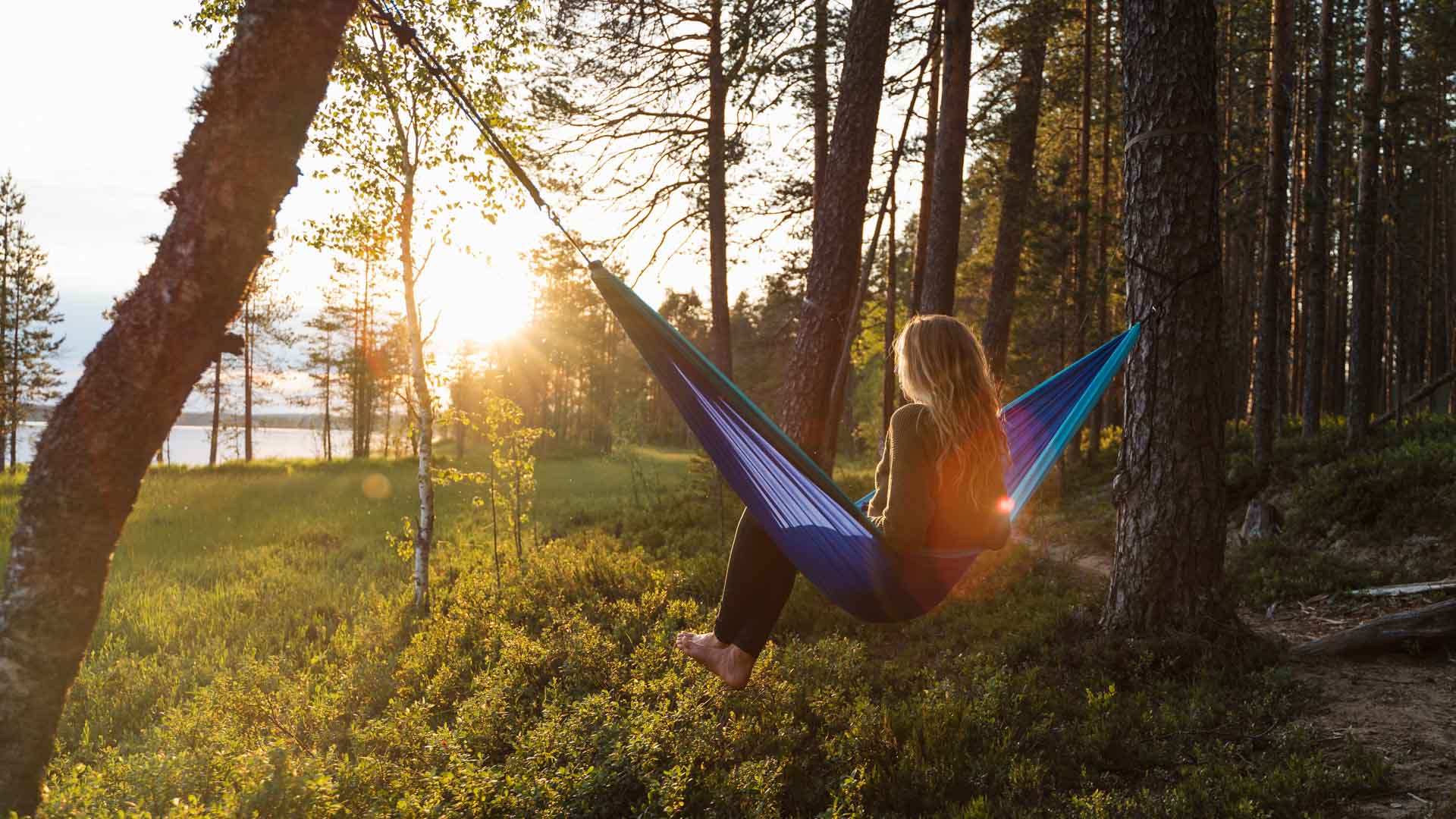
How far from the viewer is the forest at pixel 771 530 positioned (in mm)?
1890

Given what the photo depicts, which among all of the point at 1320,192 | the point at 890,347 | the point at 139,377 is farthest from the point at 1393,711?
the point at 890,347

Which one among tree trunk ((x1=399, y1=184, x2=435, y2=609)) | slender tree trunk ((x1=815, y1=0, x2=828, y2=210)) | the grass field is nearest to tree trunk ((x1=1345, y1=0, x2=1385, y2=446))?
the grass field

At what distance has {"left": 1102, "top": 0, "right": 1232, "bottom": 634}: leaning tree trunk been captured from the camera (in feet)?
11.0

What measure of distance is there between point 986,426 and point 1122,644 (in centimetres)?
158

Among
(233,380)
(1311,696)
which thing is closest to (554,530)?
(1311,696)

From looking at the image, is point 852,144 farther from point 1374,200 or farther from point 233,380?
point 233,380

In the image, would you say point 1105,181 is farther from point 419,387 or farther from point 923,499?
point 923,499

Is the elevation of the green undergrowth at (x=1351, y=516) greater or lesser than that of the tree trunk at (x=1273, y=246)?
lesser

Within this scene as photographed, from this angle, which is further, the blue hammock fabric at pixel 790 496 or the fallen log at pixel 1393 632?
the fallen log at pixel 1393 632

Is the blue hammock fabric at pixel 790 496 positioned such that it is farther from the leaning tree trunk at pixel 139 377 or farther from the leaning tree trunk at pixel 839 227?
the leaning tree trunk at pixel 839 227

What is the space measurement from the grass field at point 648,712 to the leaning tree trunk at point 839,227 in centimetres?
138

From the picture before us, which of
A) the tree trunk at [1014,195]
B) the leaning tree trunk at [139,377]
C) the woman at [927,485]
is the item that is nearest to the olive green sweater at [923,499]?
the woman at [927,485]

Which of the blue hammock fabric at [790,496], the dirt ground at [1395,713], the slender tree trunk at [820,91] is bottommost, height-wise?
the dirt ground at [1395,713]

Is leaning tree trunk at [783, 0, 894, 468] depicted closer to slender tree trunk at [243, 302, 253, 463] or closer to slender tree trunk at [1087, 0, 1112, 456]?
slender tree trunk at [1087, 0, 1112, 456]
